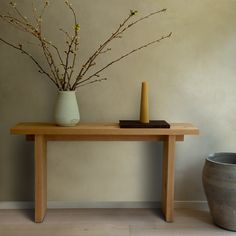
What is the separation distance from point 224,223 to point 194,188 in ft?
1.46

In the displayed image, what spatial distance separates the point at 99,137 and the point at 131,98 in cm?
39

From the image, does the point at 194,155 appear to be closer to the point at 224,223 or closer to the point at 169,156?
the point at 169,156

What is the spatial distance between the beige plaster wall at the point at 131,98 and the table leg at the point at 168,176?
204mm

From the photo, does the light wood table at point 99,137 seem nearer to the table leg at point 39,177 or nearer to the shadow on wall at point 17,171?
the table leg at point 39,177

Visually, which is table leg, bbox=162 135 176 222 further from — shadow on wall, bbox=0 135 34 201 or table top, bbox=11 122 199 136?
shadow on wall, bbox=0 135 34 201

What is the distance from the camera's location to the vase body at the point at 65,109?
7.31 feet

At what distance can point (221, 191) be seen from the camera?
211 cm

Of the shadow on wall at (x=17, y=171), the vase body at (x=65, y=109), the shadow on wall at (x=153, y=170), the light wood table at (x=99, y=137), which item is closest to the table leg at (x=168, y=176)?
the light wood table at (x=99, y=137)

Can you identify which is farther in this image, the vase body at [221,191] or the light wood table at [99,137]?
the light wood table at [99,137]

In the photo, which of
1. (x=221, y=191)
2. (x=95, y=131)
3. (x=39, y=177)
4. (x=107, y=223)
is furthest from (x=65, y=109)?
(x=221, y=191)

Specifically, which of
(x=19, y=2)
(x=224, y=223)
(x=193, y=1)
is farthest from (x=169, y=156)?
(x=19, y=2)

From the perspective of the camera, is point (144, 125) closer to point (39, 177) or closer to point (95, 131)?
point (95, 131)

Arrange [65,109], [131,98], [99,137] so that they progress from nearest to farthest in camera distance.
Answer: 1. [65,109]
2. [99,137]
3. [131,98]

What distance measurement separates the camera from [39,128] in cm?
219
